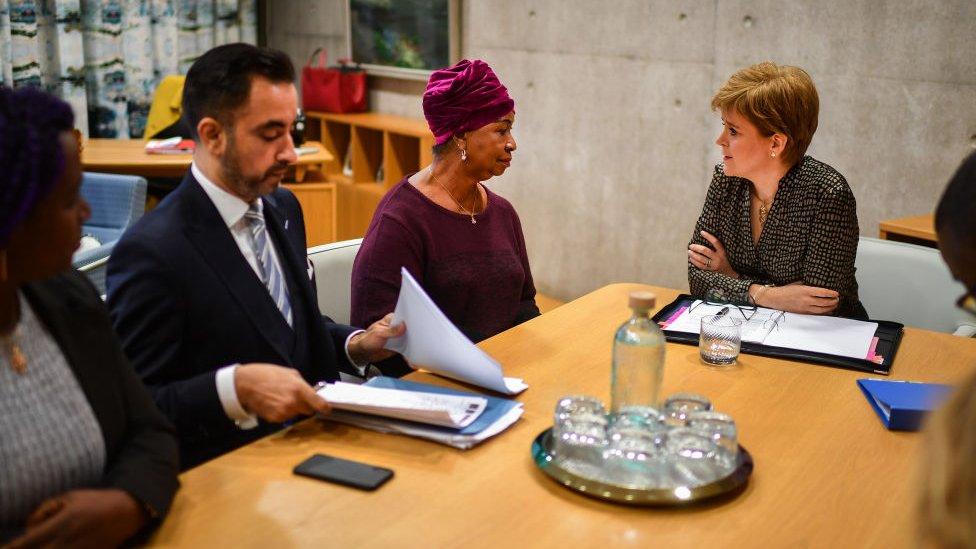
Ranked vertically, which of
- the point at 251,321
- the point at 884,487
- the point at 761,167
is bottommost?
the point at 884,487

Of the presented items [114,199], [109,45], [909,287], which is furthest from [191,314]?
[109,45]

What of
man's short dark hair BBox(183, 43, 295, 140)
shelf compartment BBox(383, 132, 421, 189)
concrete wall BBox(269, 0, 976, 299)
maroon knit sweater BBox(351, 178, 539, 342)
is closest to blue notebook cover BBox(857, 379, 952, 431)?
maroon knit sweater BBox(351, 178, 539, 342)

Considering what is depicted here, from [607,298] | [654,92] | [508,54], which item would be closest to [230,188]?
[607,298]

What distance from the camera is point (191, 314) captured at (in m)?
1.86

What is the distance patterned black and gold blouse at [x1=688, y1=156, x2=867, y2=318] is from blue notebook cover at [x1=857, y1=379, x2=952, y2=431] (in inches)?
26.2

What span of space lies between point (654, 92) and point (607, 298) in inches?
94.2

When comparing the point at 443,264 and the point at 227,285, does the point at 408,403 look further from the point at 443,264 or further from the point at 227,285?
the point at 443,264

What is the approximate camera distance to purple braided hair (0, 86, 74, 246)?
120 centimetres

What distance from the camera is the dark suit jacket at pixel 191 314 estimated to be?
5.94ft

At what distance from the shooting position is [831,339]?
7.52 ft

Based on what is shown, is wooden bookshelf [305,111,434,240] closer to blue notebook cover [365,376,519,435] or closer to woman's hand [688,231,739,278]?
woman's hand [688,231,739,278]

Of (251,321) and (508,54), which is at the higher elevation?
(508,54)

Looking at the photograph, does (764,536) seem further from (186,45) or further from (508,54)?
(186,45)

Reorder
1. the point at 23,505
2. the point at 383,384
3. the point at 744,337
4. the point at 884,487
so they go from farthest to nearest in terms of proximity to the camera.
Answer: the point at 744,337
the point at 383,384
the point at 884,487
the point at 23,505
